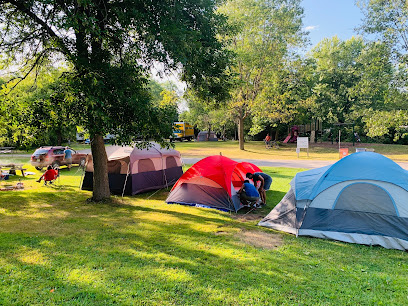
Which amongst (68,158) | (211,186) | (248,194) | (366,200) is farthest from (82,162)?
(366,200)

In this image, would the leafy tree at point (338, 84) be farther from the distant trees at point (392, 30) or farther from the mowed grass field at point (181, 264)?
the mowed grass field at point (181, 264)

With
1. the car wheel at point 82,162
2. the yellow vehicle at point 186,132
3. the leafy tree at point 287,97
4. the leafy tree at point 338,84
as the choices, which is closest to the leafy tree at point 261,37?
the leafy tree at point 287,97

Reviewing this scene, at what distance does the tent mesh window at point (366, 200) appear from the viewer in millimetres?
6117

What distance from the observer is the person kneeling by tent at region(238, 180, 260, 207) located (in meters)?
8.44

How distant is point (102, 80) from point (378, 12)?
1571 centimetres

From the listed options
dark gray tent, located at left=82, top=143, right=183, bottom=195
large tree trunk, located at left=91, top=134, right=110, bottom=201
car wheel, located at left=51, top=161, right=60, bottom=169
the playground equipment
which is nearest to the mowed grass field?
large tree trunk, located at left=91, top=134, right=110, bottom=201

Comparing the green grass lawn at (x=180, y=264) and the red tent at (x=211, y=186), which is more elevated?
the red tent at (x=211, y=186)

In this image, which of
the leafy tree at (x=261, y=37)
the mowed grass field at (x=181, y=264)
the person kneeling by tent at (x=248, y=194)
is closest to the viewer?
the mowed grass field at (x=181, y=264)

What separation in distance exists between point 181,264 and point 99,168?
572 centimetres

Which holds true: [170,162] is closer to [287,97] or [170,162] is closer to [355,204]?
[355,204]

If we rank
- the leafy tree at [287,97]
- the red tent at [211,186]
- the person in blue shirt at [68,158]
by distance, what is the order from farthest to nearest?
the leafy tree at [287,97], the person in blue shirt at [68,158], the red tent at [211,186]

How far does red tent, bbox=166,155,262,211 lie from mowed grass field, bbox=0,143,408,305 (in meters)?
0.80

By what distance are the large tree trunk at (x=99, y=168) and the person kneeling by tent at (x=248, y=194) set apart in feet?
14.1

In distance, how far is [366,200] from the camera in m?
6.28
